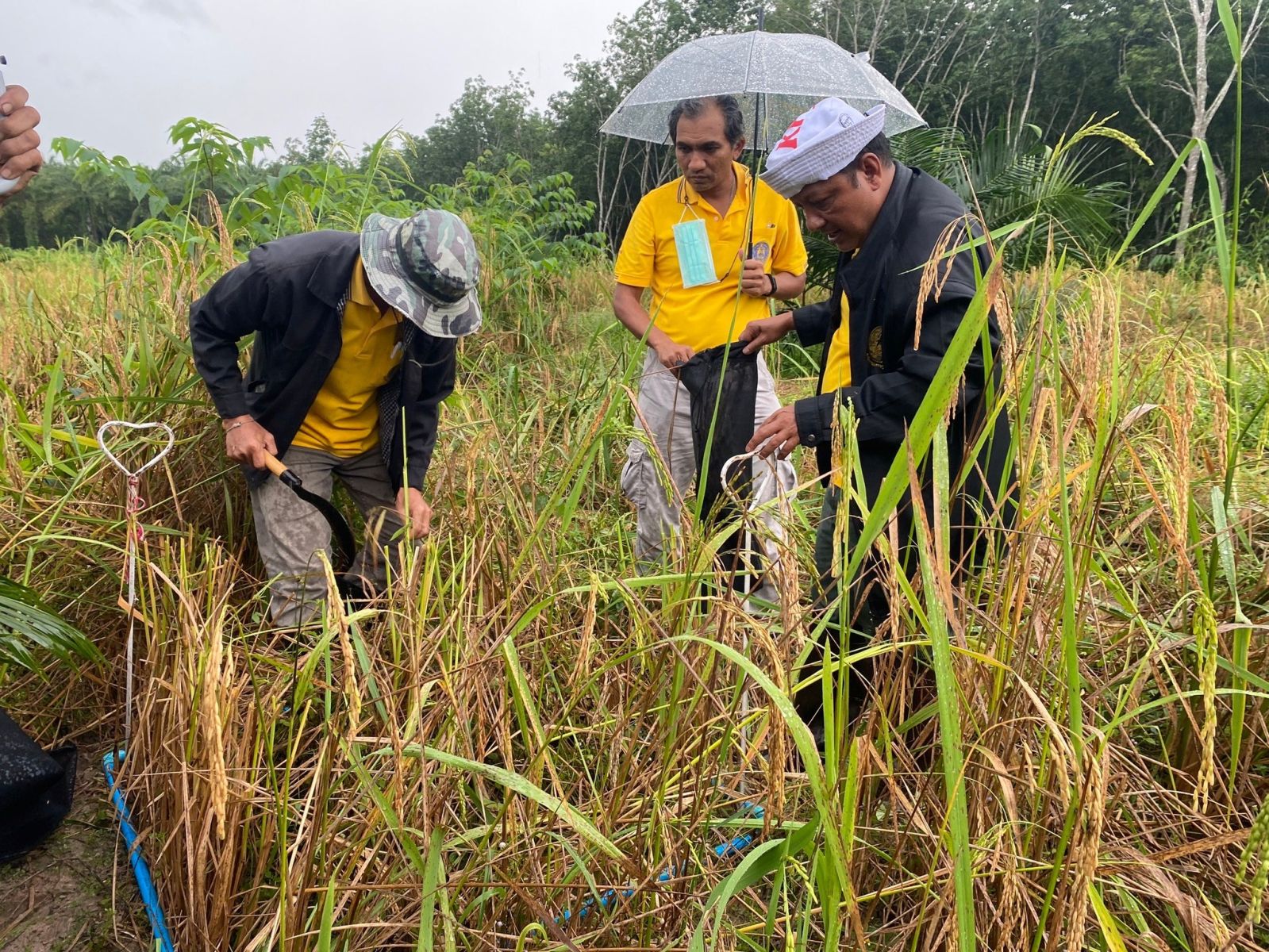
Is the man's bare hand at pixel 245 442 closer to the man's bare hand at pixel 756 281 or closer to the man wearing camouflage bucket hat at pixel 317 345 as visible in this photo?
the man wearing camouflage bucket hat at pixel 317 345

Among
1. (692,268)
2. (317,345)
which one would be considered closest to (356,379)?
(317,345)

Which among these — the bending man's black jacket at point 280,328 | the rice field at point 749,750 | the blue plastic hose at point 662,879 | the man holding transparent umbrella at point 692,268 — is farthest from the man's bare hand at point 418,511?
the blue plastic hose at point 662,879

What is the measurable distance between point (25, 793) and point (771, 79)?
294cm

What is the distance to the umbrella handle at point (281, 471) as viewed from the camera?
7.07 feet

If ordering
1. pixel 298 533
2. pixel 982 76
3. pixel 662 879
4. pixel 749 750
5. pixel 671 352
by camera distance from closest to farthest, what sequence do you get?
Result: pixel 749 750, pixel 662 879, pixel 298 533, pixel 671 352, pixel 982 76

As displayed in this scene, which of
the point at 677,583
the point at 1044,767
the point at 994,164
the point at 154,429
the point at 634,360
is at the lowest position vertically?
the point at 1044,767

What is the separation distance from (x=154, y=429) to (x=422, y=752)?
72.2 inches

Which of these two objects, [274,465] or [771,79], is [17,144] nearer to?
[274,465]

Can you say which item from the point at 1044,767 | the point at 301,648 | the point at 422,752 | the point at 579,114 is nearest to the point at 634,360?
the point at 422,752

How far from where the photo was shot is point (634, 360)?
1.35 m

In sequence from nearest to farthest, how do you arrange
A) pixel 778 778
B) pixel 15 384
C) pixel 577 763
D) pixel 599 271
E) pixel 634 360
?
1. pixel 778 778
2. pixel 634 360
3. pixel 577 763
4. pixel 15 384
5. pixel 599 271

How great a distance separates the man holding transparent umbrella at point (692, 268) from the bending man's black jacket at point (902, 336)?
0.68 meters

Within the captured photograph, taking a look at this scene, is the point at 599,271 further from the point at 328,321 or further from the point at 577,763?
the point at 577,763

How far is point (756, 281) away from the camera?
2.65 m
